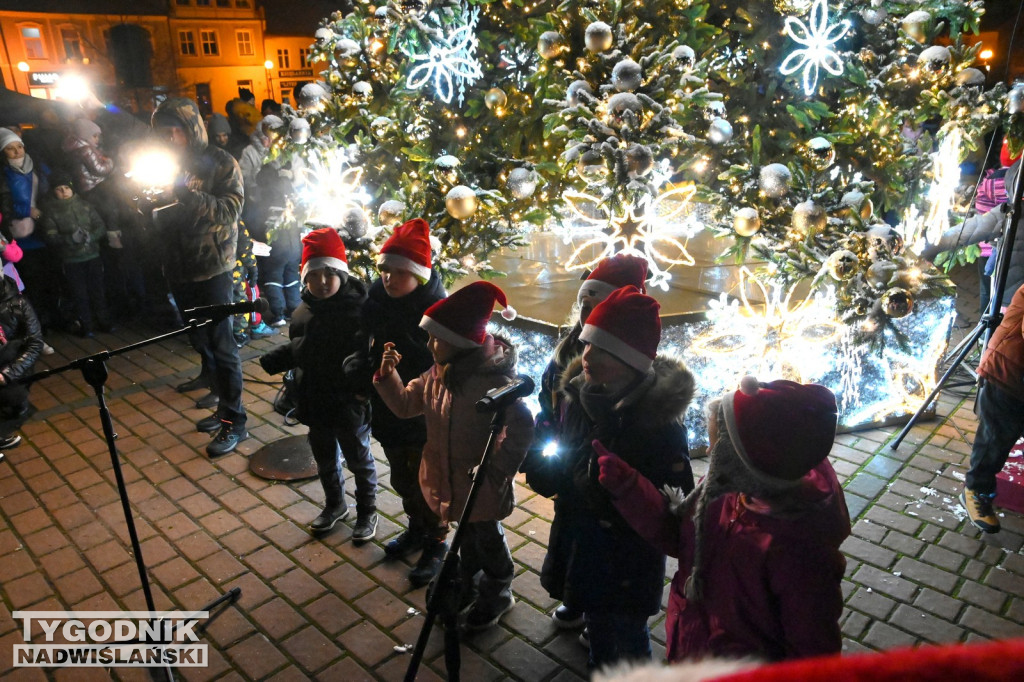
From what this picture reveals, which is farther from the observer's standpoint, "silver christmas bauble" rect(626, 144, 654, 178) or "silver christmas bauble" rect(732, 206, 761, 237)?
"silver christmas bauble" rect(732, 206, 761, 237)

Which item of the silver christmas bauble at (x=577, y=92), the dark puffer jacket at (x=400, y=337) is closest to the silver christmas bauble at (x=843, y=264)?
the silver christmas bauble at (x=577, y=92)

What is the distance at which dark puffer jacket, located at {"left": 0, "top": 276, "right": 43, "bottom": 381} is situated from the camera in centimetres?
544

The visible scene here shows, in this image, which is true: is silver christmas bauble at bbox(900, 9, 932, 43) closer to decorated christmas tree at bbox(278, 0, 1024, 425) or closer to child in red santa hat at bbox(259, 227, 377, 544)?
decorated christmas tree at bbox(278, 0, 1024, 425)

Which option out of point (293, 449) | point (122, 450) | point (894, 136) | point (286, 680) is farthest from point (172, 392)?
point (894, 136)

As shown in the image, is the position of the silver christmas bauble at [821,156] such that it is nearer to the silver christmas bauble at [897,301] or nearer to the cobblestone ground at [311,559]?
the silver christmas bauble at [897,301]

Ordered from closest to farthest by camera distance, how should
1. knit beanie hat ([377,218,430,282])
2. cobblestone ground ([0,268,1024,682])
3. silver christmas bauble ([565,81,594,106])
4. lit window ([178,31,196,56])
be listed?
cobblestone ground ([0,268,1024,682])
knit beanie hat ([377,218,430,282])
silver christmas bauble ([565,81,594,106])
lit window ([178,31,196,56])

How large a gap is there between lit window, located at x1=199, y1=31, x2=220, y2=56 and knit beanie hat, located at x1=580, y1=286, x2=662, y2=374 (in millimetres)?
35860

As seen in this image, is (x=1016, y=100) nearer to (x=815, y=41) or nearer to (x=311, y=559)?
(x=815, y=41)

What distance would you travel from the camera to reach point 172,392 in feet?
21.5

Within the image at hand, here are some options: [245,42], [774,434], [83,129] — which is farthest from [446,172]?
[245,42]

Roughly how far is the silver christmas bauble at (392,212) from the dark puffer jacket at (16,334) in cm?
324

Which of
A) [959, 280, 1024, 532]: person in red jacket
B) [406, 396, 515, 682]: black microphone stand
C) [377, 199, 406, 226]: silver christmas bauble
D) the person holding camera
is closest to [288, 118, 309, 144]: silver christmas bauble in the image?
[377, 199, 406, 226]: silver christmas bauble

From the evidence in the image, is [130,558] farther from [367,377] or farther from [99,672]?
[367,377]

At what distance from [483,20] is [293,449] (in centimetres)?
408
